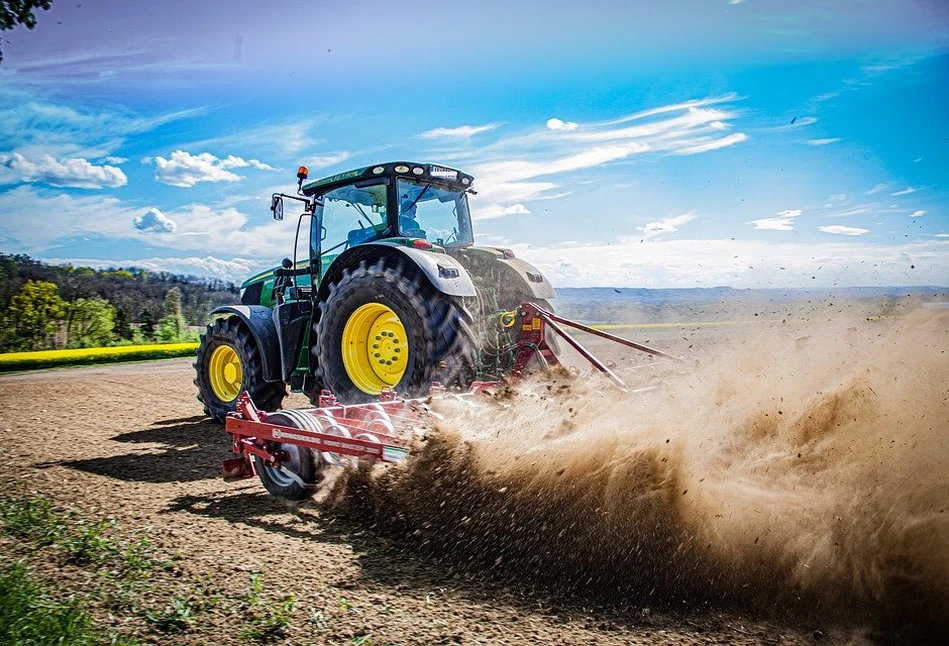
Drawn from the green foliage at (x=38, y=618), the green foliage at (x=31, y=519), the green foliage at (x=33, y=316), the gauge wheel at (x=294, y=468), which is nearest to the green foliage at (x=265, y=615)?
the green foliage at (x=38, y=618)

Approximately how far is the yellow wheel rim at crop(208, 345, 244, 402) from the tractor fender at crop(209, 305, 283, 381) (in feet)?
2.06

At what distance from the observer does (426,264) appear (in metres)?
4.95

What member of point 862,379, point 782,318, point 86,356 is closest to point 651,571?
point 862,379

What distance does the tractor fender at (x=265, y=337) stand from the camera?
6520 mm

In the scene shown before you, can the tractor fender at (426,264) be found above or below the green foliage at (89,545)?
above

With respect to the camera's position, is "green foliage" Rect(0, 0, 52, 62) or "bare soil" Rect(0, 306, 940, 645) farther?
"green foliage" Rect(0, 0, 52, 62)

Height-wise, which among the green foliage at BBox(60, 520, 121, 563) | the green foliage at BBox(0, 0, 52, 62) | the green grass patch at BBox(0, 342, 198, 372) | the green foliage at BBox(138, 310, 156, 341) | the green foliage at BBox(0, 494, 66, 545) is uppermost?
the green foliage at BBox(0, 0, 52, 62)

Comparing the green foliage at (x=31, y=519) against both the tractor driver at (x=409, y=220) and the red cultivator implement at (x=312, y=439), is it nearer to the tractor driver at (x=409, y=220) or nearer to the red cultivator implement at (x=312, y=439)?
the red cultivator implement at (x=312, y=439)

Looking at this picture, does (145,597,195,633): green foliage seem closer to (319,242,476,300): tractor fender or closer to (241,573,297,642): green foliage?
(241,573,297,642): green foliage

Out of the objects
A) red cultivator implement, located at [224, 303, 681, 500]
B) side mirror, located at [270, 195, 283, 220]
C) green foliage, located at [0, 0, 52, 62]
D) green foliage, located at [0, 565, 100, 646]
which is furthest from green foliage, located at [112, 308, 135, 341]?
green foliage, located at [0, 565, 100, 646]

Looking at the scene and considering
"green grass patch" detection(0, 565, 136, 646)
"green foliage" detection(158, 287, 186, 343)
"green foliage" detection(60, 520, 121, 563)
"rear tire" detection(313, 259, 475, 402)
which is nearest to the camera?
"green grass patch" detection(0, 565, 136, 646)

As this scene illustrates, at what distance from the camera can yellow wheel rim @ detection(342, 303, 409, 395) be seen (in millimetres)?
5324

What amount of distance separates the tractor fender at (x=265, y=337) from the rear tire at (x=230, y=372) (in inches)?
A: 5.7

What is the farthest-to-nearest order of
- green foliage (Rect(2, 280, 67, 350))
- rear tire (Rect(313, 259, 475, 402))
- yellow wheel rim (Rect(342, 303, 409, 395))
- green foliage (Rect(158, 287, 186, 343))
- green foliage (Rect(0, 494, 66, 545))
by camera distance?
1. green foliage (Rect(158, 287, 186, 343))
2. green foliage (Rect(2, 280, 67, 350))
3. yellow wheel rim (Rect(342, 303, 409, 395))
4. rear tire (Rect(313, 259, 475, 402))
5. green foliage (Rect(0, 494, 66, 545))
